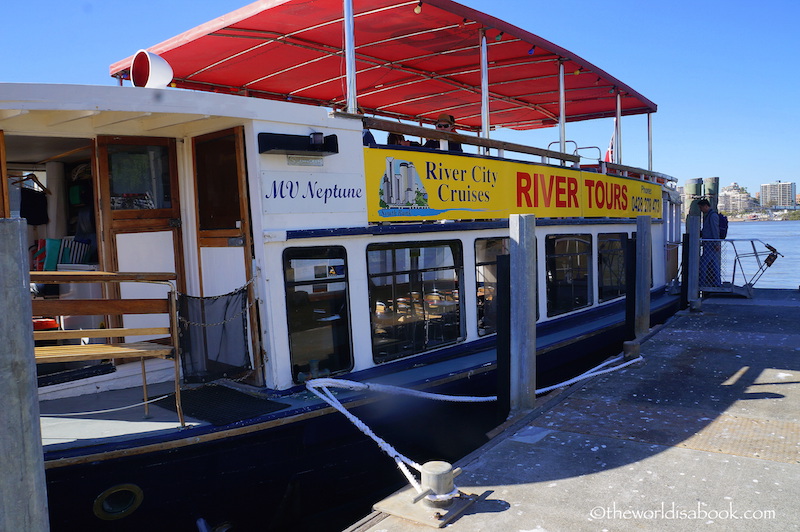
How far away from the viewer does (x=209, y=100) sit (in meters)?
4.59

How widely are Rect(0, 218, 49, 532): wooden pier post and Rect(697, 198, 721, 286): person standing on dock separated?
44.8 ft

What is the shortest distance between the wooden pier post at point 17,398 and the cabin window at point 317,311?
98.2 inches

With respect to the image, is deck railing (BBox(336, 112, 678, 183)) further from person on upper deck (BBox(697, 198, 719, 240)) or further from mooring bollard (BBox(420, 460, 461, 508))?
person on upper deck (BBox(697, 198, 719, 240))

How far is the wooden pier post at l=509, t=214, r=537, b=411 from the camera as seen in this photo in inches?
220

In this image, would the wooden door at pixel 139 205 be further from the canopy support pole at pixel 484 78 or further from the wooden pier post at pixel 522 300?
the canopy support pole at pixel 484 78

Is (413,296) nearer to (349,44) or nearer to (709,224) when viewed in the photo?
(349,44)

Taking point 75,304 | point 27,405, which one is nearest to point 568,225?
point 75,304

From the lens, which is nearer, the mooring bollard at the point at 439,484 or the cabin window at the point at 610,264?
the mooring bollard at the point at 439,484

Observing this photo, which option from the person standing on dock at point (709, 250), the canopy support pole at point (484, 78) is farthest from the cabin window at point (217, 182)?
the person standing on dock at point (709, 250)

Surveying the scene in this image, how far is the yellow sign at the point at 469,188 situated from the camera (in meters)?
5.74

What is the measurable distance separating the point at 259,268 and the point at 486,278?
2.96 meters

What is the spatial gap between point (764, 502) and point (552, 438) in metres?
1.58

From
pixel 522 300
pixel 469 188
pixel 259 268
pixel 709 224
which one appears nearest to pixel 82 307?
pixel 259 268

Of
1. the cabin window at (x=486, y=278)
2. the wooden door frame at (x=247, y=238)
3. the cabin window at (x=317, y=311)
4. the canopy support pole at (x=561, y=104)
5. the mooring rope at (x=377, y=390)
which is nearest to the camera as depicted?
the mooring rope at (x=377, y=390)
